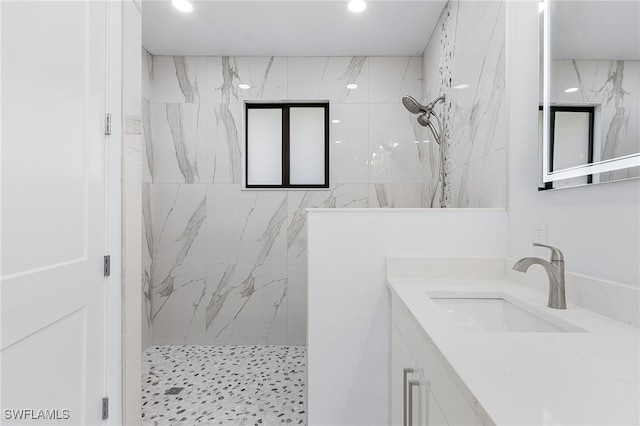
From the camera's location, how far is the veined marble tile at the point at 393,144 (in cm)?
273

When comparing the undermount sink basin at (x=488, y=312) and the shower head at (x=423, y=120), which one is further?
the shower head at (x=423, y=120)

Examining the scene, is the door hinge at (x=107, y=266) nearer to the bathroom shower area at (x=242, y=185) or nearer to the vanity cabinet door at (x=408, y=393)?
the vanity cabinet door at (x=408, y=393)

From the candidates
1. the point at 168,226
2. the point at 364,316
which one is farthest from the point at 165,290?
the point at 364,316

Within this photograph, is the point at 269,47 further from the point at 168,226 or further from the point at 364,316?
the point at 364,316

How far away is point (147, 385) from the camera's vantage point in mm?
2055

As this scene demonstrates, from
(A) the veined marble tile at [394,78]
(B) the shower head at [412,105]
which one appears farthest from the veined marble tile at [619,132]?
(A) the veined marble tile at [394,78]

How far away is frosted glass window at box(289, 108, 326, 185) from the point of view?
291cm

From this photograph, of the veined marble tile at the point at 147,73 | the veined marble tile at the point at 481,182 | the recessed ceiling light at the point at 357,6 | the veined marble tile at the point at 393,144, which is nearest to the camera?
the veined marble tile at the point at 481,182

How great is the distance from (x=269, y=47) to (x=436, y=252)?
85.7 inches

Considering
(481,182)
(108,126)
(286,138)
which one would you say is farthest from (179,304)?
(481,182)

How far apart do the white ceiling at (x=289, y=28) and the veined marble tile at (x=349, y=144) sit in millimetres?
503

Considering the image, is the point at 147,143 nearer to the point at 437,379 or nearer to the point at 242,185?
the point at 242,185

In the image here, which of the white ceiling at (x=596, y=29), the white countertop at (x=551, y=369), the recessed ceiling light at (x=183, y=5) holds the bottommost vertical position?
the white countertop at (x=551, y=369)

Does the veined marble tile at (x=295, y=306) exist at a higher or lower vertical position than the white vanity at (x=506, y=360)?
lower
